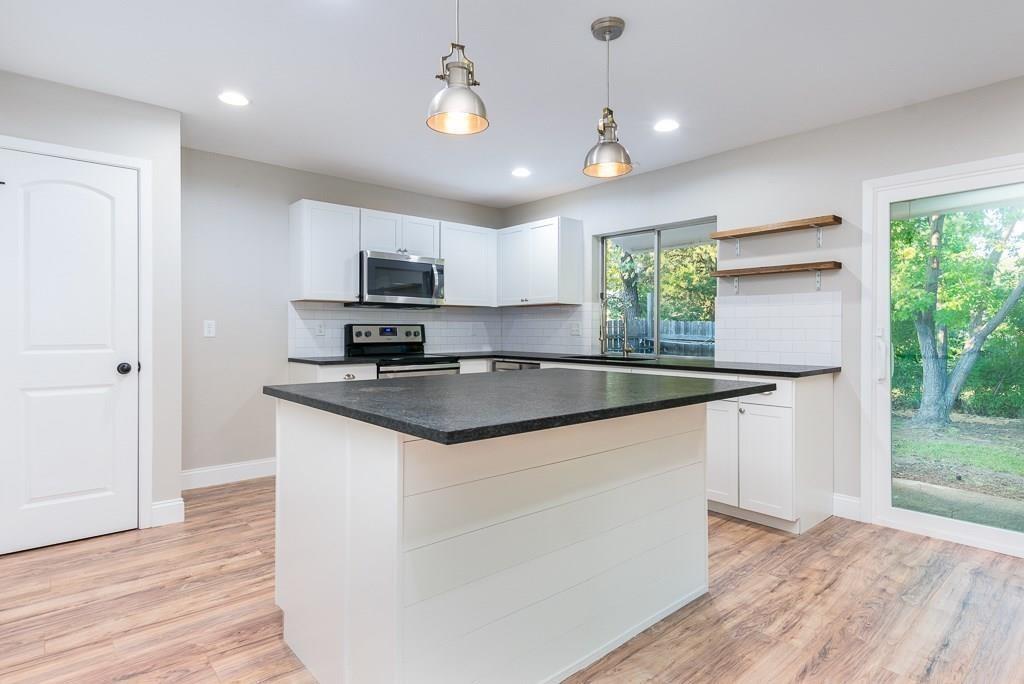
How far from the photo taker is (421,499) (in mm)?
1444

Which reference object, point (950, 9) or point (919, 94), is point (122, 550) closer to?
point (950, 9)

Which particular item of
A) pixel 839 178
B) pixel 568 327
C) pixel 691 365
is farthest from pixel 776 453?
pixel 568 327

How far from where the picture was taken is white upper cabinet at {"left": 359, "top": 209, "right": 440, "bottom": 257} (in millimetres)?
4516

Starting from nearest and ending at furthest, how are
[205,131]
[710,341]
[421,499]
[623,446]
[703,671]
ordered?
[421,499], [703,671], [623,446], [205,131], [710,341]

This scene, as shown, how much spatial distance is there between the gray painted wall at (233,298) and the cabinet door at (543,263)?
1.96 metres

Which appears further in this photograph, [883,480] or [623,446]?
[883,480]

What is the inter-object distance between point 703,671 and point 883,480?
212cm

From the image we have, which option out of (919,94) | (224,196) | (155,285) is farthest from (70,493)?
(919,94)

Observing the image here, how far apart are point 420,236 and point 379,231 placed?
1.29ft

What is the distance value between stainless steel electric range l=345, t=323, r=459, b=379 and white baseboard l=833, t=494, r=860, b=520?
2.79 metres

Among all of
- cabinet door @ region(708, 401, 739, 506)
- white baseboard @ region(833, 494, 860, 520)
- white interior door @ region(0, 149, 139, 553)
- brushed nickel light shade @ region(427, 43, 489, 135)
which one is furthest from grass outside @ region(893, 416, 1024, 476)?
white interior door @ region(0, 149, 139, 553)

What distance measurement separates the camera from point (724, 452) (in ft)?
11.0

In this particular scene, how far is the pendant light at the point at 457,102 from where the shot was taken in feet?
5.77

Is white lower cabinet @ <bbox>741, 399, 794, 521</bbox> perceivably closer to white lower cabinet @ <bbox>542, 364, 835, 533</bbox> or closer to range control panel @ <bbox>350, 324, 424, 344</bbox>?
white lower cabinet @ <bbox>542, 364, 835, 533</bbox>
